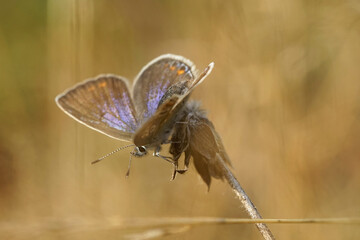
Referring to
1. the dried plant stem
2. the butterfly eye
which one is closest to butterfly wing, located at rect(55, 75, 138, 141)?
the butterfly eye

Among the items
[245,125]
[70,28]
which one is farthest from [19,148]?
[245,125]

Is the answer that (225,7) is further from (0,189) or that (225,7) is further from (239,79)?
(0,189)

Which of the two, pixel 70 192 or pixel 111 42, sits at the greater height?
pixel 111 42

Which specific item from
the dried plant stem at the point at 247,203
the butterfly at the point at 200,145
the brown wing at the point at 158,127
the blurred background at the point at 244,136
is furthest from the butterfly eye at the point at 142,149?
the blurred background at the point at 244,136

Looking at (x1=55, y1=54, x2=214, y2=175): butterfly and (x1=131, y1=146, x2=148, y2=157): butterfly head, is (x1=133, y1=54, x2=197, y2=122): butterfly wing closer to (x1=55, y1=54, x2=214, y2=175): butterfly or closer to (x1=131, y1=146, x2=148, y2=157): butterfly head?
(x1=55, y1=54, x2=214, y2=175): butterfly

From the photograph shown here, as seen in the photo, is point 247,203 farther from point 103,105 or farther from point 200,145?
point 103,105

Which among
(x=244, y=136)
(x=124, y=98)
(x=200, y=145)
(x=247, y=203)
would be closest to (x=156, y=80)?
(x=124, y=98)

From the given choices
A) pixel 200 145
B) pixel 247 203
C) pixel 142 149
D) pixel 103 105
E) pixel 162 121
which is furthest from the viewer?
pixel 103 105
